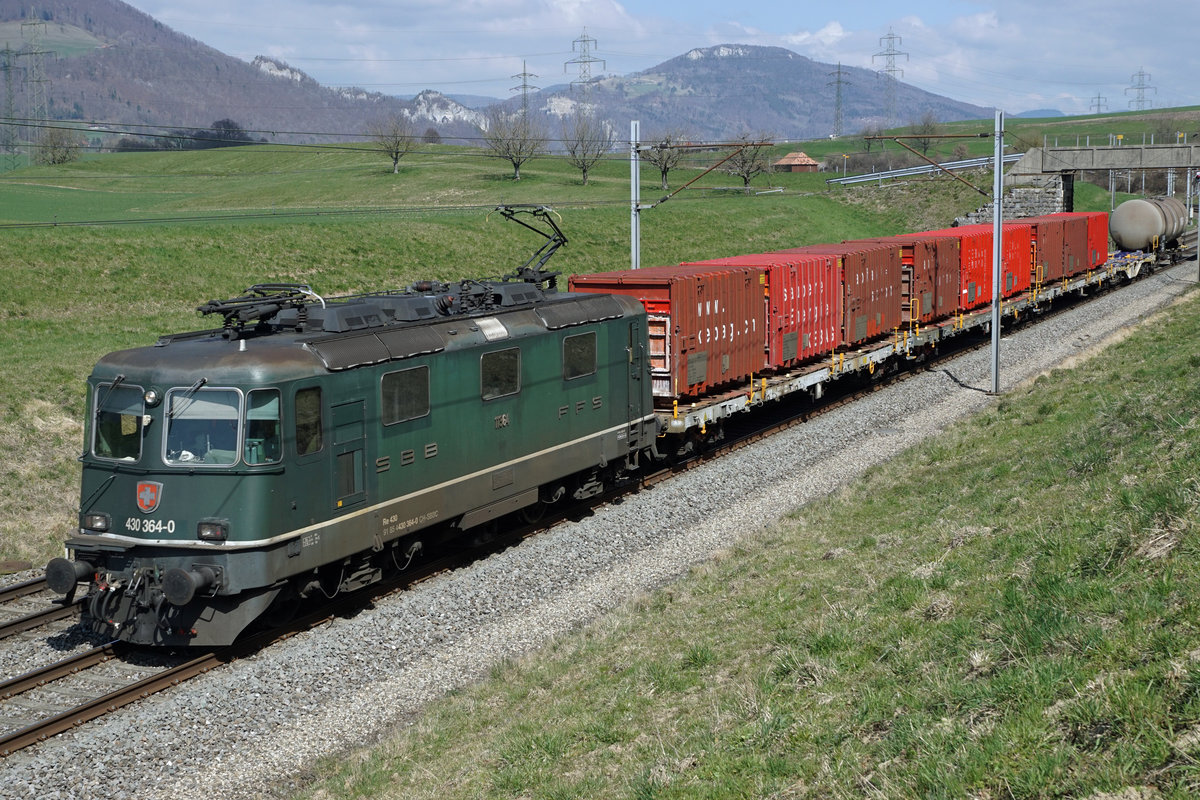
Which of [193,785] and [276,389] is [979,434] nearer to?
[276,389]

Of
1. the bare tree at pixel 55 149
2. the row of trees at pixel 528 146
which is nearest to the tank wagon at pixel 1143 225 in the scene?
the row of trees at pixel 528 146

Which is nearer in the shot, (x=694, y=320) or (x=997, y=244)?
(x=694, y=320)

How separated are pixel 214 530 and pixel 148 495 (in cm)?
93

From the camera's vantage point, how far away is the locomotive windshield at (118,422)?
12414mm

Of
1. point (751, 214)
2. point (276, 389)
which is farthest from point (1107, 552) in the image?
point (751, 214)

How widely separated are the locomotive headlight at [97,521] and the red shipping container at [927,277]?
21.9 meters

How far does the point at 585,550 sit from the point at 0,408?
12.9m

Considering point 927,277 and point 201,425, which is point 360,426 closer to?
point 201,425

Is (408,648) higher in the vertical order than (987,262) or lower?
lower

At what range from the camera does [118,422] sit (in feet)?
41.3

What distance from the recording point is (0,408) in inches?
846

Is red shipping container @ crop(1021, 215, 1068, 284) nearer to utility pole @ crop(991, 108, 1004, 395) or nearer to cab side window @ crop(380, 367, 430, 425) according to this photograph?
utility pole @ crop(991, 108, 1004, 395)

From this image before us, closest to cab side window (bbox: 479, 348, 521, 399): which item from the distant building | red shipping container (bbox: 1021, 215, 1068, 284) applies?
red shipping container (bbox: 1021, 215, 1068, 284)

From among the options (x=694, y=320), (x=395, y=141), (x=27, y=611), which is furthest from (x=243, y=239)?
(x=395, y=141)
